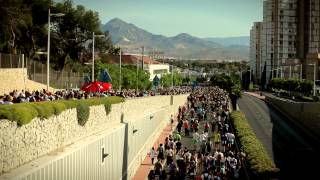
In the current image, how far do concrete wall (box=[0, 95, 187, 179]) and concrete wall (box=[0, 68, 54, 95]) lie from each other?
20.6 ft

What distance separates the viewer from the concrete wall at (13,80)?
34.2 meters

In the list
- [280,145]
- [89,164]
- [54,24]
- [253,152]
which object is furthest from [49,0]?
[89,164]

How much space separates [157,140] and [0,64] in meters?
16.7

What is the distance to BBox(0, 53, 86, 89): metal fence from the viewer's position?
3659cm

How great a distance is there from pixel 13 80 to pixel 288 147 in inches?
749

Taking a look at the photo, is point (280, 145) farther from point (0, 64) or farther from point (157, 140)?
point (0, 64)

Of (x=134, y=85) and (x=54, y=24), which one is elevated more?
(x=54, y=24)

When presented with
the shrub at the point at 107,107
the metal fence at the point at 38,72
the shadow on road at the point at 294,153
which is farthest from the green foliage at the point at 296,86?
the shrub at the point at 107,107

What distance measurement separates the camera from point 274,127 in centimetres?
5922

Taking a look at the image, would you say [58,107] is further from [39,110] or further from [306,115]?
[306,115]

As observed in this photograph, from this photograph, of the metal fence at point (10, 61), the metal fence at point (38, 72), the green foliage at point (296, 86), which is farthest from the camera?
the green foliage at point (296, 86)

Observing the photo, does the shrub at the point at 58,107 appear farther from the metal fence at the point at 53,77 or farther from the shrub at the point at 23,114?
the metal fence at the point at 53,77

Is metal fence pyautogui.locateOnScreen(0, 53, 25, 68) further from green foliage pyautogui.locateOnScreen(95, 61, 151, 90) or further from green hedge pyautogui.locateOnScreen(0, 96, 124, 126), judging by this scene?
green foliage pyautogui.locateOnScreen(95, 61, 151, 90)

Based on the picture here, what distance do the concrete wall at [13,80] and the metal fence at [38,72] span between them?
1.67 ft
